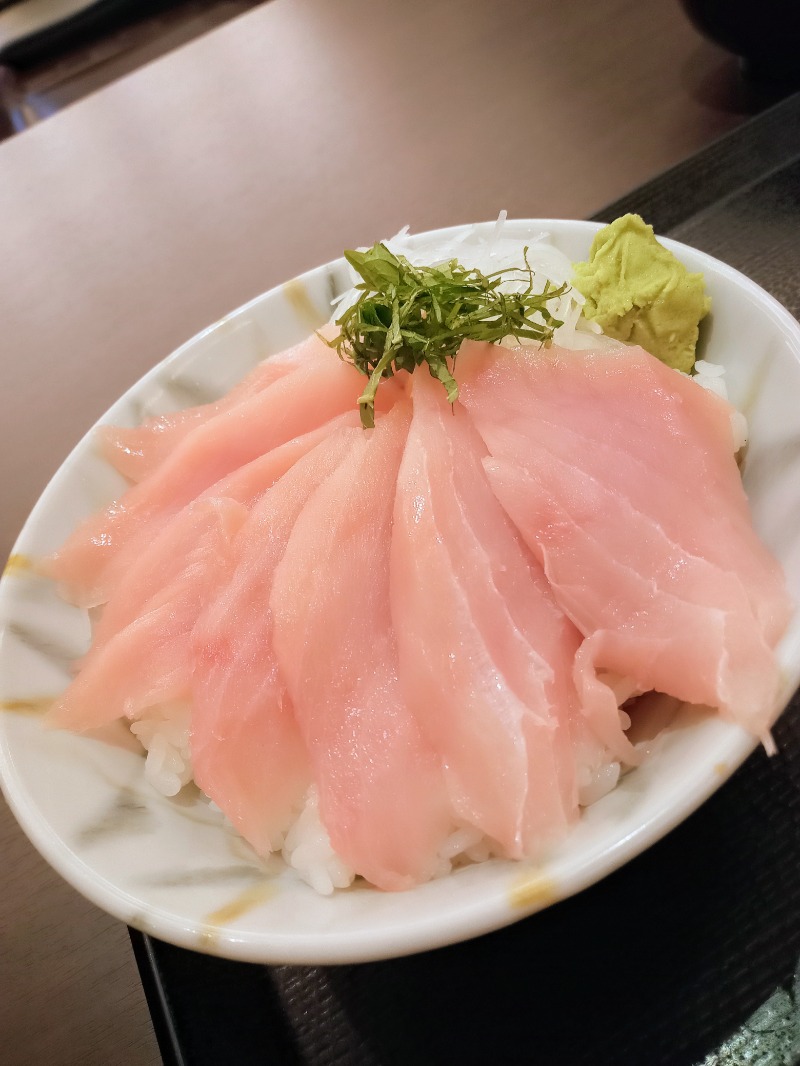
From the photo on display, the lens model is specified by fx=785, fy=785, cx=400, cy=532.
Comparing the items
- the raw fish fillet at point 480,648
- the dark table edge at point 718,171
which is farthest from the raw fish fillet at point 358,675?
the dark table edge at point 718,171

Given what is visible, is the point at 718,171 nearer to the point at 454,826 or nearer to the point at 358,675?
the point at 358,675

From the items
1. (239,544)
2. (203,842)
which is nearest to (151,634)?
(239,544)

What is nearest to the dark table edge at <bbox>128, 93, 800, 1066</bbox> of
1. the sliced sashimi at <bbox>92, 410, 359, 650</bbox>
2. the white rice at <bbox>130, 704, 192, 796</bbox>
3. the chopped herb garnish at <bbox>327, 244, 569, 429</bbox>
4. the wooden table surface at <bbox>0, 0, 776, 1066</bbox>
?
the wooden table surface at <bbox>0, 0, 776, 1066</bbox>

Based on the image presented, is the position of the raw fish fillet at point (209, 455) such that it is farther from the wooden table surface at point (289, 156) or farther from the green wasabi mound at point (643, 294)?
the wooden table surface at point (289, 156)

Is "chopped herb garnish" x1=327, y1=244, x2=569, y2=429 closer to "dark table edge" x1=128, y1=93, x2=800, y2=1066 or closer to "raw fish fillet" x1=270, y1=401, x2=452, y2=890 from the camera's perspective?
"raw fish fillet" x1=270, y1=401, x2=452, y2=890

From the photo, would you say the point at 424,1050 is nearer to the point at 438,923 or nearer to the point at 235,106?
the point at 438,923

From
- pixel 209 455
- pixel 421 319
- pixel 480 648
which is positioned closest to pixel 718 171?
pixel 421 319

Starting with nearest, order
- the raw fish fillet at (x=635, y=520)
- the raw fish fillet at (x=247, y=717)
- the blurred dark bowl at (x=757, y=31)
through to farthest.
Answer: the raw fish fillet at (x=635, y=520)
the raw fish fillet at (x=247, y=717)
the blurred dark bowl at (x=757, y=31)
